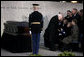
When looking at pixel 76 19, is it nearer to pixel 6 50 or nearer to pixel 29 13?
pixel 29 13

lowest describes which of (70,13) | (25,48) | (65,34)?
(25,48)

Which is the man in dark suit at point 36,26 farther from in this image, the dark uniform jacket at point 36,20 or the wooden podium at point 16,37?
the wooden podium at point 16,37

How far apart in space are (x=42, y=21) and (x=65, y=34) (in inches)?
35.9

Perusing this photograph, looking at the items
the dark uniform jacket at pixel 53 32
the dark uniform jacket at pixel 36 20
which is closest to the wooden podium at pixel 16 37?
the dark uniform jacket at pixel 36 20

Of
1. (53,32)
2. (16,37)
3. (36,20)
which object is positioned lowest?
(16,37)

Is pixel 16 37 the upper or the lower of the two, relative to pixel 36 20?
lower

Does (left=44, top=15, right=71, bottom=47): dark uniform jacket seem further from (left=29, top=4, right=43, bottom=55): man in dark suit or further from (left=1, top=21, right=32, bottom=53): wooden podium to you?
(left=1, top=21, right=32, bottom=53): wooden podium

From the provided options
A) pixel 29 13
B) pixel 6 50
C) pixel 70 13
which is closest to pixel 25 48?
pixel 6 50

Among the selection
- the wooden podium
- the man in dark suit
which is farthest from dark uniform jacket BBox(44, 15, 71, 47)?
the wooden podium

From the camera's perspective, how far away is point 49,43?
9703mm

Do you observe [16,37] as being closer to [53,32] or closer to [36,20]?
[36,20]

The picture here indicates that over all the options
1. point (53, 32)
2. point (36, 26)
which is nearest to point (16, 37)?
point (36, 26)

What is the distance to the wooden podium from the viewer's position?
31.7 feet

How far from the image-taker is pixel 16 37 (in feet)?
32.8
